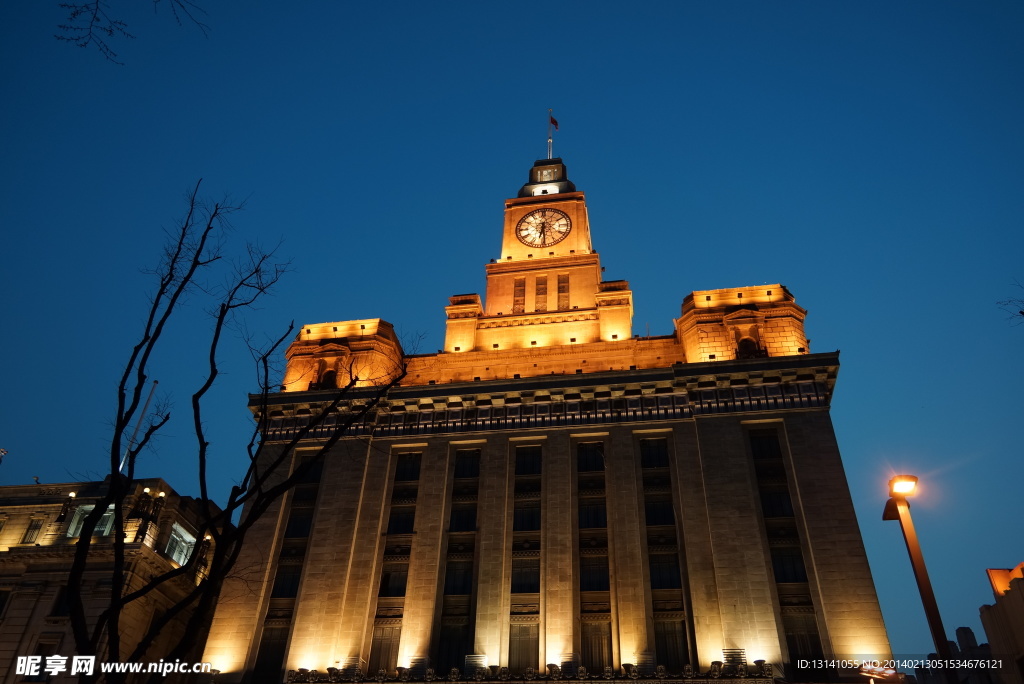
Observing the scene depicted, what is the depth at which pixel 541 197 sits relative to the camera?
82500 millimetres

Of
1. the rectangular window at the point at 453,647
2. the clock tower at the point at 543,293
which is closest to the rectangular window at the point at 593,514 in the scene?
the rectangular window at the point at 453,647

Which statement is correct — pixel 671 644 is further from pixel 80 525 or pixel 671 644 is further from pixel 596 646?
pixel 80 525

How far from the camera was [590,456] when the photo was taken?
179 feet

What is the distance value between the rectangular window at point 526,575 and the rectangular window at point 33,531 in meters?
33.0

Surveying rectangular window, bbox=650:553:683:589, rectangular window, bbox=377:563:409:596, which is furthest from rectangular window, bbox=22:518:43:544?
rectangular window, bbox=650:553:683:589

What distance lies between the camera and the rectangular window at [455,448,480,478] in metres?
55.1

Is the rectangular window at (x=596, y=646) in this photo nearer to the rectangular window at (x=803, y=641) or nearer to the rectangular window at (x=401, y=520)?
the rectangular window at (x=803, y=641)

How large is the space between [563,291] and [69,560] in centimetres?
4383

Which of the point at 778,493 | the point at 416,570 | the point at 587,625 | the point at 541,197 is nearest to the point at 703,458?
the point at 778,493

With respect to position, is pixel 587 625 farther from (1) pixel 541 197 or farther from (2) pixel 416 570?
(1) pixel 541 197

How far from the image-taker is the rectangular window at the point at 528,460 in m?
54.4

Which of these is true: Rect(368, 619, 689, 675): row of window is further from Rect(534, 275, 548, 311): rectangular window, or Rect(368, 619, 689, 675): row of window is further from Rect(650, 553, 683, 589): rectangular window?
Rect(534, 275, 548, 311): rectangular window

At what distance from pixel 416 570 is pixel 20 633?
952 inches

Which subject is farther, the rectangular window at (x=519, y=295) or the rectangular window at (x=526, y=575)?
the rectangular window at (x=519, y=295)
